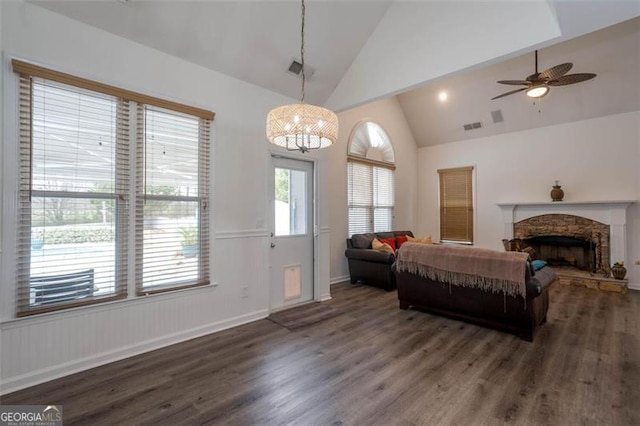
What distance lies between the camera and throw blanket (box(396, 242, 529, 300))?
3088 millimetres

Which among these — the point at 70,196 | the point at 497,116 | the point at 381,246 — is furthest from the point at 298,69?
the point at 497,116

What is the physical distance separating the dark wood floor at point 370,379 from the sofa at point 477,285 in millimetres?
183

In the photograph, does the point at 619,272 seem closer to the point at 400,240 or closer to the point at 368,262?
the point at 400,240

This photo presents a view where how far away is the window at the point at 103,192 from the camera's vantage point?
2.32 meters

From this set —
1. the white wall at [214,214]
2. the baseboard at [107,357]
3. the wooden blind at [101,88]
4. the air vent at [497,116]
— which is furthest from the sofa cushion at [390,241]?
the wooden blind at [101,88]

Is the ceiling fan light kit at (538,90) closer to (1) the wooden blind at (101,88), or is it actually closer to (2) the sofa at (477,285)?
(2) the sofa at (477,285)

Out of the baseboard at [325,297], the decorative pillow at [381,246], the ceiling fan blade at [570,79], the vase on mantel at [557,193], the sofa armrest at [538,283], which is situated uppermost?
the ceiling fan blade at [570,79]

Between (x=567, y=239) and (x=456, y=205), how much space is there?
2255 mm

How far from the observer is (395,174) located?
7.11 meters

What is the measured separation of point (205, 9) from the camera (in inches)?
111

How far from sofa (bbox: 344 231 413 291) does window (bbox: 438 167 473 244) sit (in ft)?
8.29

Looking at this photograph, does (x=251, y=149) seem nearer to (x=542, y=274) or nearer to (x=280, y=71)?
(x=280, y=71)

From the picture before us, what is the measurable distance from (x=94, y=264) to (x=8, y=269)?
1.73 feet

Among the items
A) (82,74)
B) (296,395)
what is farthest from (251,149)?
(296,395)
